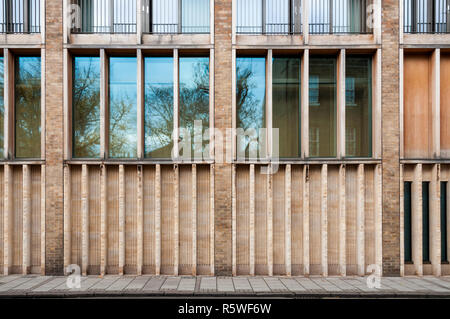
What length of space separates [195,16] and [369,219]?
31.7 feet

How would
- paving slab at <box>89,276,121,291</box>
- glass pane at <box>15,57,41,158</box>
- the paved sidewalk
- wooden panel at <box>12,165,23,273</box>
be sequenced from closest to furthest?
the paved sidewalk
paving slab at <box>89,276,121,291</box>
wooden panel at <box>12,165,23,273</box>
glass pane at <box>15,57,41,158</box>

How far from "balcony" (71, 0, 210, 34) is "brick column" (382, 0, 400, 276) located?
6.47 metres

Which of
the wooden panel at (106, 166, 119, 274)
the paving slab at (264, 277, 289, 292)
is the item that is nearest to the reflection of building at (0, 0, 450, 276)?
the wooden panel at (106, 166, 119, 274)

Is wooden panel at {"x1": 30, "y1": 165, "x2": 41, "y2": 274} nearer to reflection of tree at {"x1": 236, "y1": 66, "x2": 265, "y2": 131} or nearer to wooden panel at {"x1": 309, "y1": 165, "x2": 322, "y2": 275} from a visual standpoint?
reflection of tree at {"x1": 236, "y1": 66, "x2": 265, "y2": 131}

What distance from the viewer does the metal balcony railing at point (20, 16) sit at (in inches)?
408

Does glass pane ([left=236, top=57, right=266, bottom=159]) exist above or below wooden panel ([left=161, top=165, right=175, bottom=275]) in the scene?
above

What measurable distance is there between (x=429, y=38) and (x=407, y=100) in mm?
2277

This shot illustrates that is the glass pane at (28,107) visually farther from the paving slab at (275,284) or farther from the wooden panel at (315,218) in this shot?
the wooden panel at (315,218)

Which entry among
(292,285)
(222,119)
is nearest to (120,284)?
(292,285)

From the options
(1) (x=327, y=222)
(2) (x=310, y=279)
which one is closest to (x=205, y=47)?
(1) (x=327, y=222)

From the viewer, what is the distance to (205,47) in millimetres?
10102

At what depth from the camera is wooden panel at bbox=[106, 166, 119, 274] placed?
396 inches

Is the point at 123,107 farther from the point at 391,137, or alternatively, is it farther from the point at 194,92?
the point at 391,137
